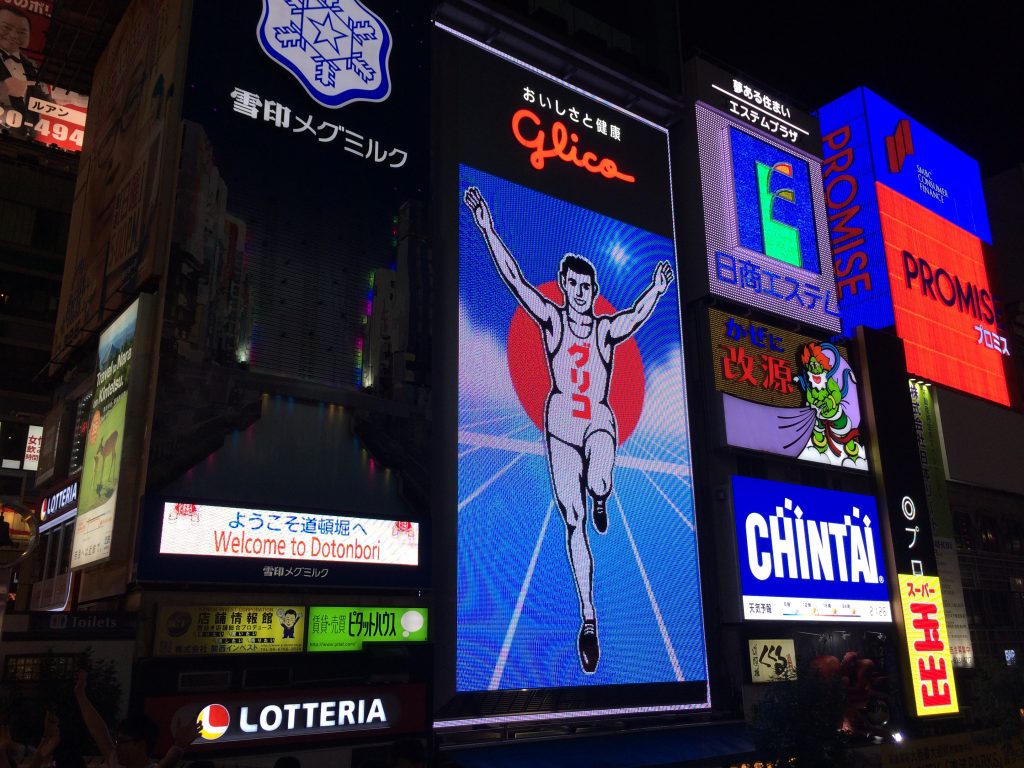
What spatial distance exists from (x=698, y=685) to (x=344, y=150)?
11.4 m

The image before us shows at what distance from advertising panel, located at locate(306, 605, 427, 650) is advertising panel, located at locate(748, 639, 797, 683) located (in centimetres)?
724

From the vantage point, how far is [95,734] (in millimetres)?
4895

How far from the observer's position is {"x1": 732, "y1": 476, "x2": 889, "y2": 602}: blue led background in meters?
17.7

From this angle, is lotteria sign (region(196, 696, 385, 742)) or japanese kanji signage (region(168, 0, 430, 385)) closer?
lotteria sign (region(196, 696, 385, 742))

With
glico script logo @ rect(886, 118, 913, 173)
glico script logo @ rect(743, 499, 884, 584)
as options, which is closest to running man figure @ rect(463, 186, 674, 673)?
glico script logo @ rect(743, 499, 884, 584)

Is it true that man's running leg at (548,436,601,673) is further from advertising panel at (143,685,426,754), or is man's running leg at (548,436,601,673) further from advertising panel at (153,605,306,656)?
advertising panel at (153,605,306,656)

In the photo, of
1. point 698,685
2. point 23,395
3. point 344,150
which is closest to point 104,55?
point 344,150

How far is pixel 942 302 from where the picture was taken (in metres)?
26.2

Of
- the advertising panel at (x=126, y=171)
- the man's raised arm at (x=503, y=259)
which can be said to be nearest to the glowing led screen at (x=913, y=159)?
the man's raised arm at (x=503, y=259)

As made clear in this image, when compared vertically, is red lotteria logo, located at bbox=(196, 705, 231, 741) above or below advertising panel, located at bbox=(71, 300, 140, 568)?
below

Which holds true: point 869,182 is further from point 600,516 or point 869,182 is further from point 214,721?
point 214,721

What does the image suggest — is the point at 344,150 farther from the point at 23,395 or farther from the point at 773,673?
the point at 23,395

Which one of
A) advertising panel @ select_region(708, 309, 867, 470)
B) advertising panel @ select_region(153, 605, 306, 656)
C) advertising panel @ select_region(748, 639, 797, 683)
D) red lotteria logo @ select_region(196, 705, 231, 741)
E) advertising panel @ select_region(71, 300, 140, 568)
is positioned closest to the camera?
red lotteria logo @ select_region(196, 705, 231, 741)

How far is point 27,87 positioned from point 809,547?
33.7m
